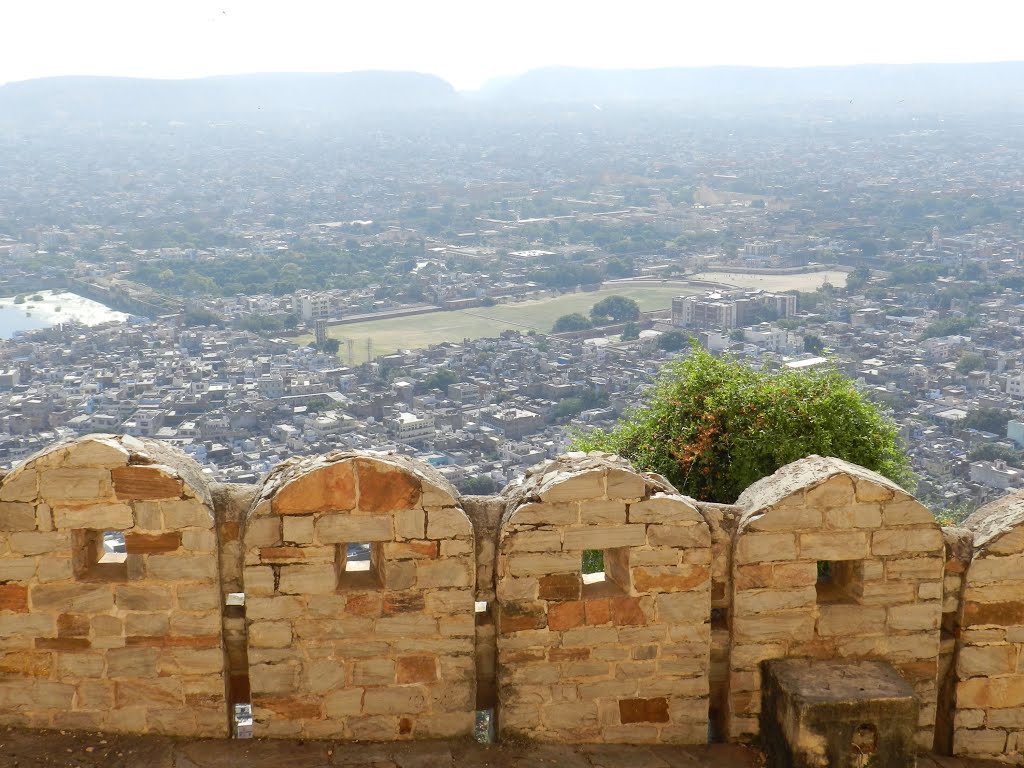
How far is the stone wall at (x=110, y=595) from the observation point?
5758 millimetres

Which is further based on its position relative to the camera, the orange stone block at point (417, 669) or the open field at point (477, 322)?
Answer: the open field at point (477, 322)

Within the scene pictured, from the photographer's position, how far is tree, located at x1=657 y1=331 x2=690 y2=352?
157 feet

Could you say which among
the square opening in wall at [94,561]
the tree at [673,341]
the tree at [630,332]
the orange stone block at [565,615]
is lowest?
the tree at [630,332]

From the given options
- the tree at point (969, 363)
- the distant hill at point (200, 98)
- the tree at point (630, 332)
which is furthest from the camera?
the distant hill at point (200, 98)

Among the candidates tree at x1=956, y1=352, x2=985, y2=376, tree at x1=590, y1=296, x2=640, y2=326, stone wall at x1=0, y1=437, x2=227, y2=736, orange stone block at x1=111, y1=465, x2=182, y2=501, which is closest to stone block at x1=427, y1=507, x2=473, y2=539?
stone wall at x1=0, y1=437, x2=227, y2=736

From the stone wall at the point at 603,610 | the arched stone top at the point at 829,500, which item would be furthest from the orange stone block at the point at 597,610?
the arched stone top at the point at 829,500

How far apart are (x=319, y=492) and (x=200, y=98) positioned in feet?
554

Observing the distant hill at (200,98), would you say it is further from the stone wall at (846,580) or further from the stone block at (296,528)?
the stone wall at (846,580)

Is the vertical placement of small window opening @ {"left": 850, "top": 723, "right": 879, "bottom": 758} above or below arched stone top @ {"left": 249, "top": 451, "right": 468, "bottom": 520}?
below

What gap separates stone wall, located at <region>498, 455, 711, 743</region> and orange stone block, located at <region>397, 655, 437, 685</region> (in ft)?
1.20

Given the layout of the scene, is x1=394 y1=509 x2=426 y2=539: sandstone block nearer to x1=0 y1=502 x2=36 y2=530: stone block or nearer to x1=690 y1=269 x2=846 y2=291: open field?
x1=0 y1=502 x2=36 y2=530: stone block

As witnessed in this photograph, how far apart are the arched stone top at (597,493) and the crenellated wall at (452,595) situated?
1cm

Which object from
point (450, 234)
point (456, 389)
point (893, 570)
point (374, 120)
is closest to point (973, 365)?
point (456, 389)

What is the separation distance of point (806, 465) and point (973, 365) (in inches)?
1611
